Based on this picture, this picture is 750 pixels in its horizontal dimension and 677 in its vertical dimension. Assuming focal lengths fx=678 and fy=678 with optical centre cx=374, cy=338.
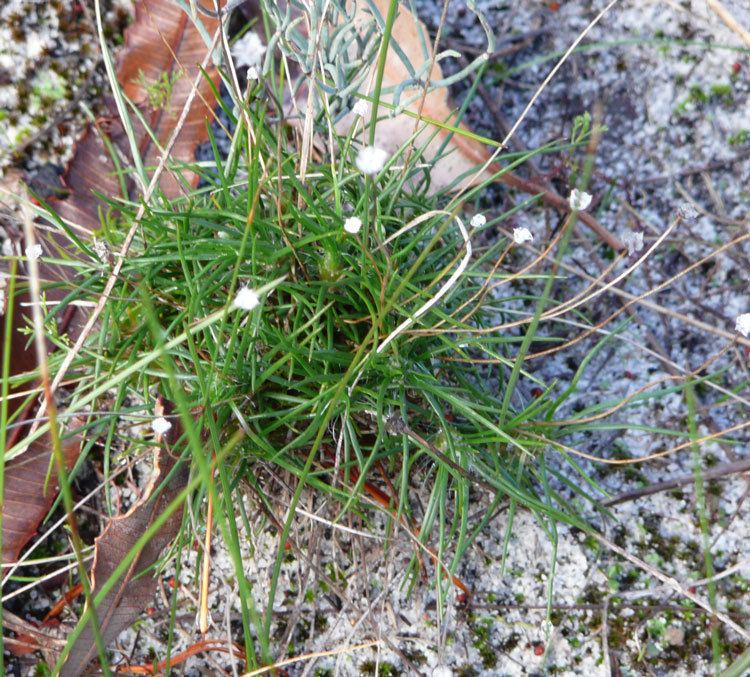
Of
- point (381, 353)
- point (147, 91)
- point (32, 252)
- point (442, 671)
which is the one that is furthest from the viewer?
point (147, 91)

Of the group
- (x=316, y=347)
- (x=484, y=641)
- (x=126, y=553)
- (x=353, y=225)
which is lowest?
(x=484, y=641)

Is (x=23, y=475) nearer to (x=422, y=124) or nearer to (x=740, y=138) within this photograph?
(x=422, y=124)

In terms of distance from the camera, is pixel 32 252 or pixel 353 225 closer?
pixel 32 252

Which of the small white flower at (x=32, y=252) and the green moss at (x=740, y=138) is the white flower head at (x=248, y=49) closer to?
the small white flower at (x=32, y=252)

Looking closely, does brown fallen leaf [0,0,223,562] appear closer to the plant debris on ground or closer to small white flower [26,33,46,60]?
the plant debris on ground

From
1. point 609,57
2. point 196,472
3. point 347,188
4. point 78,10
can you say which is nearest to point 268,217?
point 347,188

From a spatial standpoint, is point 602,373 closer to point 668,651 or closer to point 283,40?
point 668,651

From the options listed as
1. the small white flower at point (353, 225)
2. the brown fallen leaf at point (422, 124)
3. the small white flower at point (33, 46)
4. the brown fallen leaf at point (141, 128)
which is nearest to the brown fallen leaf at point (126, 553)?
the brown fallen leaf at point (141, 128)

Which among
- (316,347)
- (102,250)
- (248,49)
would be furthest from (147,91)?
(316,347)
